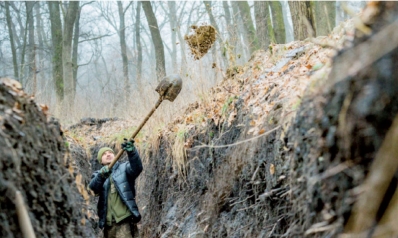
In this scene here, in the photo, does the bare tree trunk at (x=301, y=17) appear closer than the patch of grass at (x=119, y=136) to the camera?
Yes

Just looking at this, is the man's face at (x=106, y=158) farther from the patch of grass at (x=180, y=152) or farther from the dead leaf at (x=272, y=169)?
the dead leaf at (x=272, y=169)

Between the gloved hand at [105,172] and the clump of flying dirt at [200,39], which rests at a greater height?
the clump of flying dirt at [200,39]

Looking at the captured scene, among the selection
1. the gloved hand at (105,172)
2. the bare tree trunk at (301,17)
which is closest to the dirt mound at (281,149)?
the bare tree trunk at (301,17)

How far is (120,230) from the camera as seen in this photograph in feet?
16.9

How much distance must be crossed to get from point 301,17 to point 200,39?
1.52m

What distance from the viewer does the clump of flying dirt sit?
596 cm

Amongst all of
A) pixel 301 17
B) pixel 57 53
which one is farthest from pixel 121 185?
pixel 57 53

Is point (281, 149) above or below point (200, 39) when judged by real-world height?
below

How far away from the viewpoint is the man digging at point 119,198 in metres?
5.16

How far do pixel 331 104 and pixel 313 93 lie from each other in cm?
23

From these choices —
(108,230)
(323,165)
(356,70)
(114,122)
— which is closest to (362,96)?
(356,70)

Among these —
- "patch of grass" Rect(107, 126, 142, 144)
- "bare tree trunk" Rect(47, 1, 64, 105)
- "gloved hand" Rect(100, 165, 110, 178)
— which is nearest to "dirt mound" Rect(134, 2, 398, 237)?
"gloved hand" Rect(100, 165, 110, 178)

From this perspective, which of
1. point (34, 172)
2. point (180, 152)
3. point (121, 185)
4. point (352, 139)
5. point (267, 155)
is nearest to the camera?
point (352, 139)

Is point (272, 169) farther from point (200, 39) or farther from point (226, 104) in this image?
point (200, 39)
